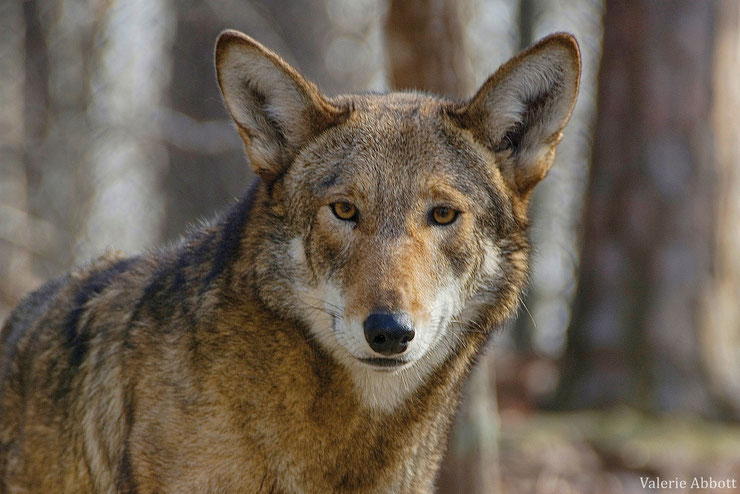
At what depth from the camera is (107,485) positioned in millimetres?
3555

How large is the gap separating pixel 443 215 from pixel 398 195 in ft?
0.69

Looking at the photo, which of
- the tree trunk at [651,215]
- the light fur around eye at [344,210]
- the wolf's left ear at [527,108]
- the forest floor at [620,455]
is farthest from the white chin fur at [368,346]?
the tree trunk at [651,215]

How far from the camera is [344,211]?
11.4 feet

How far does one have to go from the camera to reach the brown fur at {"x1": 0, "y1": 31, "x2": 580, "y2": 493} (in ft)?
11.0

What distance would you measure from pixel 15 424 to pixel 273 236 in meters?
1.66

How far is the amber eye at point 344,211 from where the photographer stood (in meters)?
3.47

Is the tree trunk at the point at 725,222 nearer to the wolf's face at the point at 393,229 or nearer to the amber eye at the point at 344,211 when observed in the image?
the wolf's face at the point at 393,229

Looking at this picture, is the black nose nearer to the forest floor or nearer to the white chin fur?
the white chin fur

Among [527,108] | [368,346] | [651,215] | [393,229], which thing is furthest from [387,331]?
[651,215]

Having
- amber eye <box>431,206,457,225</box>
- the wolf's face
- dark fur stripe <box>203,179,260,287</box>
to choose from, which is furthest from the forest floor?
dark fur stripe <box>203,179,260,287</box>

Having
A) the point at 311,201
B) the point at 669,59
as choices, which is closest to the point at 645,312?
the point at 669,59

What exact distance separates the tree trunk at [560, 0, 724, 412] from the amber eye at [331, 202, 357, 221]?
5232mm

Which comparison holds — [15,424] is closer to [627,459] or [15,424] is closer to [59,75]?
[627,459]

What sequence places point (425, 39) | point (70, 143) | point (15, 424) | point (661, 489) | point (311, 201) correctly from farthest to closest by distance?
point (70, 143) → point (661, 489) → point (425, 39) → point (15, 424) → point (311, 201)
